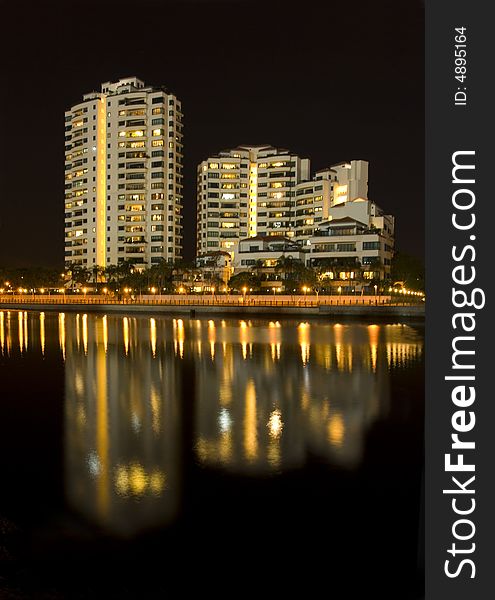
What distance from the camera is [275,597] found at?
20.2ft

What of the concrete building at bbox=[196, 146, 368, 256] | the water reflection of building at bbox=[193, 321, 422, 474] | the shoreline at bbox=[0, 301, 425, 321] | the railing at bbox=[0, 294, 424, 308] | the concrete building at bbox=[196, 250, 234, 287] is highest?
the concrete building at bbox=[196, 146, 368, 256]

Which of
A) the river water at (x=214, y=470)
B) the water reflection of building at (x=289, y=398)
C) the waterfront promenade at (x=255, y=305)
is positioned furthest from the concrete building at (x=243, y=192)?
the river water at (x=214, y=470)

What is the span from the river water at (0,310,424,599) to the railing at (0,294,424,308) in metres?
35.1

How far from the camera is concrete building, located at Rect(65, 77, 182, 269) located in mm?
87000

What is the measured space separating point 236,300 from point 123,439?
50.3 meters

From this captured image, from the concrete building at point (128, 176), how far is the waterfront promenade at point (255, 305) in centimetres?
1934

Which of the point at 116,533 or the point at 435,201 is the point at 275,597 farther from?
the point at 435,201

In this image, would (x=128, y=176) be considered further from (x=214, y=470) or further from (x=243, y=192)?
(x=214, y=470)

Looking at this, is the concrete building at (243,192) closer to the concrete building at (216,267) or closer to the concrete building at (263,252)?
the concrete building at (216,267)

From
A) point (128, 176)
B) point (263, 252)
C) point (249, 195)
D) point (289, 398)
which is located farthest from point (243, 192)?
point (289, 398)

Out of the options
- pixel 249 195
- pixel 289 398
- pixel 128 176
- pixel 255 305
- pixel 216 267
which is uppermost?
pixel 128 176

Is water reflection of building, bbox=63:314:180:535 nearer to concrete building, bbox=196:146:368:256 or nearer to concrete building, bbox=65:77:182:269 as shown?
concrete building, bbox=65:77:182:269

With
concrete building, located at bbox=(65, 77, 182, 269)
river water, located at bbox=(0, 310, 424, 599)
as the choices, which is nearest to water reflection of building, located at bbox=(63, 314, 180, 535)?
river water, located at bbox=(0, 310, 424, 599)

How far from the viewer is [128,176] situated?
88250 millimetres
